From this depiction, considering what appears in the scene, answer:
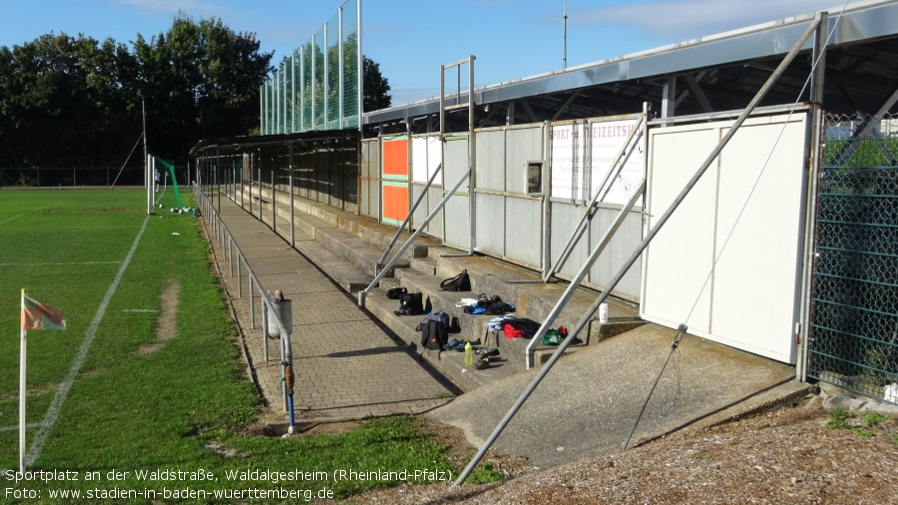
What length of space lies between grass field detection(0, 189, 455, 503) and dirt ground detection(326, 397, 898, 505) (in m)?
0.71

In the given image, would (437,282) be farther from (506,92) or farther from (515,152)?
(506,92)

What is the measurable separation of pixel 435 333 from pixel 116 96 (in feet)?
213

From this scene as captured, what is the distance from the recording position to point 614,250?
31.0 ft

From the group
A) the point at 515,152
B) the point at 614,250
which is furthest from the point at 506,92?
the point at 614,250

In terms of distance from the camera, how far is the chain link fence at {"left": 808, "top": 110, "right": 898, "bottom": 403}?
5660mm

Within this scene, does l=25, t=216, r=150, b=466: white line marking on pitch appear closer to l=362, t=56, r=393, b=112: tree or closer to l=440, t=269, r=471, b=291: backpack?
l=440, t=269, r=471, b=291: backpack

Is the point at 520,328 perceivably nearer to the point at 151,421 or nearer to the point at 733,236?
the point at 733,236

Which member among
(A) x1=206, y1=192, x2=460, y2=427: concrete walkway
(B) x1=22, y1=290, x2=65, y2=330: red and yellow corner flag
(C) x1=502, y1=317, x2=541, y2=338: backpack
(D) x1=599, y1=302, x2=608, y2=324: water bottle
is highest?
(B) x1=22, y1=290, x2=65, y2=330: red and yellow corner flag

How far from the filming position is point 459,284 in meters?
11.6

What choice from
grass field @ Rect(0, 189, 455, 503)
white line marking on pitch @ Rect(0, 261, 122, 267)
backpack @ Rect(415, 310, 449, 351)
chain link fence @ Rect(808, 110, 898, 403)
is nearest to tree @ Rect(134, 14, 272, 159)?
white line marking on pitch @ Rect(0, 261, 122, 267)

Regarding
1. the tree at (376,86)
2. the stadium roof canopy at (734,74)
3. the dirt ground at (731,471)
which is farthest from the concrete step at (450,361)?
the tree at (376,86)

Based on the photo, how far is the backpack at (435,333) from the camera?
959 cm

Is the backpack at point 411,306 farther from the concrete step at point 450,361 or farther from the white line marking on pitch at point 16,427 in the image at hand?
the white line marking on pitch at point 16,427

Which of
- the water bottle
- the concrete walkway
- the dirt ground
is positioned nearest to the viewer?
the dirt ground
